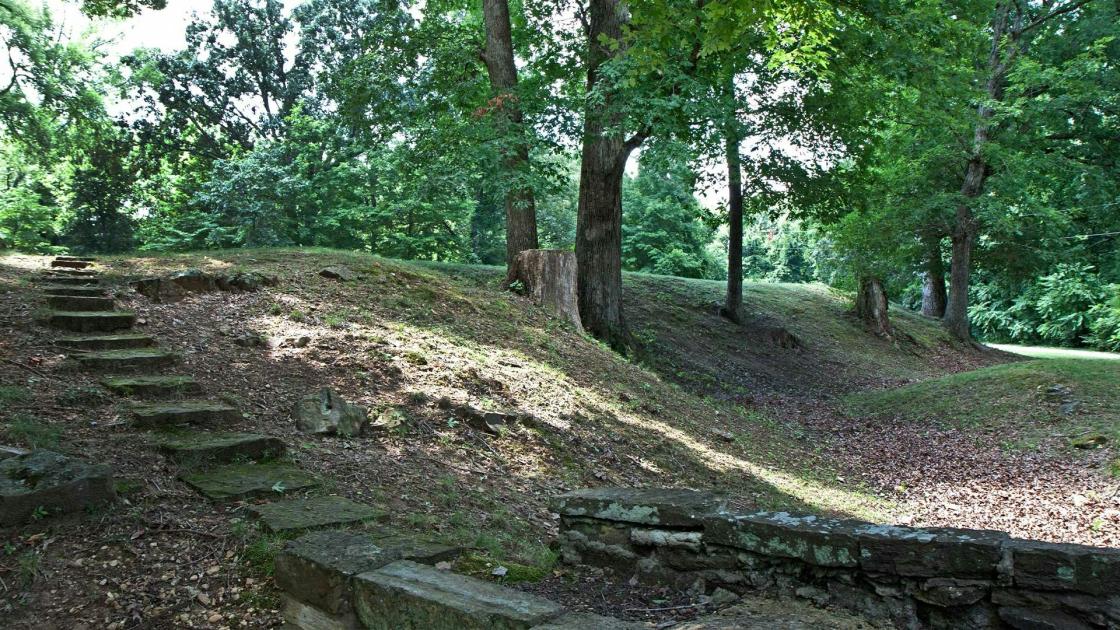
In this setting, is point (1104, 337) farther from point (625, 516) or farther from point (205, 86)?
point (205, 86)

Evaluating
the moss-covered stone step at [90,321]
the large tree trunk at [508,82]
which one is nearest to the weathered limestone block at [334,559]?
the moss-covered stone step at [90,321]

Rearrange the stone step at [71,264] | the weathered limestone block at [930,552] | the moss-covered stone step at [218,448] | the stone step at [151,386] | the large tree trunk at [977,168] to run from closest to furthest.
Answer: the weathered limestone block at [930,552] → the moss-covered stone step at [218,448] → the stone step at [151,386] → the stone step at [71,264] → the large tree trunk at [977,168]

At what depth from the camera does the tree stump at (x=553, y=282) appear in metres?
10.8

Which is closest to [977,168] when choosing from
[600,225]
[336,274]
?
[600,225]

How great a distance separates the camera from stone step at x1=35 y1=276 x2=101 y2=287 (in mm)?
7741

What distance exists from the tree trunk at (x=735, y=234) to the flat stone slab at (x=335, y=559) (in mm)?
12637

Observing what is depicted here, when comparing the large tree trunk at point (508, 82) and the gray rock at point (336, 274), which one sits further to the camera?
the large tree trunk at point (508, 82)

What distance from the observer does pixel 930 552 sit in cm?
287

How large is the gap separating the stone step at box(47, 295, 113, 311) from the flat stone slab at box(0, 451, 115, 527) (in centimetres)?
394

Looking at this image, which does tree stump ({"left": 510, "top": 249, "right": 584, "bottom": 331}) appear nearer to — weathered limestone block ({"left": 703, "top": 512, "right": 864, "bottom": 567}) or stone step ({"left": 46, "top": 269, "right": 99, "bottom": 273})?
stone step ({"left": 46, "top": 269, "right": 99, "bottom": 273})

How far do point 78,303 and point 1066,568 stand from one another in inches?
314

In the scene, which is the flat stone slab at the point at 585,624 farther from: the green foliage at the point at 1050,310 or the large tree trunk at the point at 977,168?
the green foliage at the point at 1050,310

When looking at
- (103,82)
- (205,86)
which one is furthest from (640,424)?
(205,86)

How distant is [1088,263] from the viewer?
80.4ft
